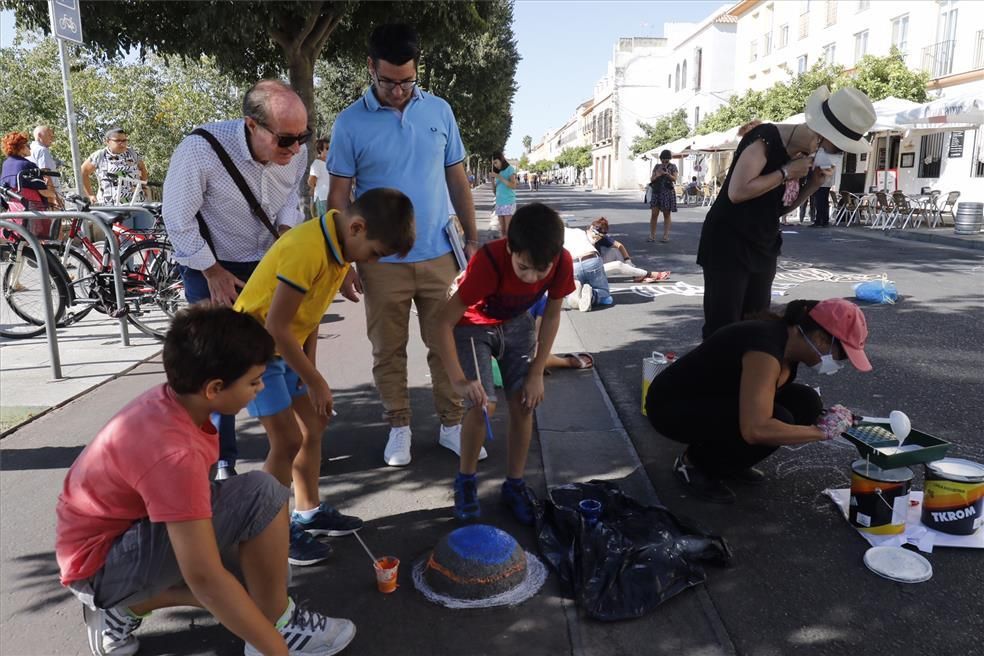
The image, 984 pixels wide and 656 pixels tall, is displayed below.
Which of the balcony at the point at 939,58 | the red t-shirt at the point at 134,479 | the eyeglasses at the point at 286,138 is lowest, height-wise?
the red t-shirt at the point at 134,479

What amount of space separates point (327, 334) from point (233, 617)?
5201 millimetres

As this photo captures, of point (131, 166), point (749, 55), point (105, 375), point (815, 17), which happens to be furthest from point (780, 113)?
point (105, 375)

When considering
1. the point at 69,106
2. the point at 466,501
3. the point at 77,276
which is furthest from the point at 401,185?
the point at 69,106

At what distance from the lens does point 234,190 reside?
3033mm

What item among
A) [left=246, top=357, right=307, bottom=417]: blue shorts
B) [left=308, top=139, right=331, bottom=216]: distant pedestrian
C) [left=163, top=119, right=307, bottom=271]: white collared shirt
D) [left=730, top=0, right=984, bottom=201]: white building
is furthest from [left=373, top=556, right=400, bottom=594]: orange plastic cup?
[left=730, top=0, right=984, bottom=201]: white building

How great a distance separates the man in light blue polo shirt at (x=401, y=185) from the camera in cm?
353

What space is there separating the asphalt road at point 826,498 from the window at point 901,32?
2144 centimetres

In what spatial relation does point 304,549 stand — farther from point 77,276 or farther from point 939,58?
point 939,58

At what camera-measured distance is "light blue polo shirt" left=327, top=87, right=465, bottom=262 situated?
3.58 metres

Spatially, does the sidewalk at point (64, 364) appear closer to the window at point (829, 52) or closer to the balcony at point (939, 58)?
the balcony at point (939, 58)

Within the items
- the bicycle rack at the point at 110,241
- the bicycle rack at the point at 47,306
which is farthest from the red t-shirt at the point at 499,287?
the bicycle rack at the point at 110,241

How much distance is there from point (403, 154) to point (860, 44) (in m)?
32.0

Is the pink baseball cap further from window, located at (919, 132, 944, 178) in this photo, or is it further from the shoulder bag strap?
window, located at (919, 132, 944, 178)

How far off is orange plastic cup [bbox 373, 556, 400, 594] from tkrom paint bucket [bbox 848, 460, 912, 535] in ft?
6.29
